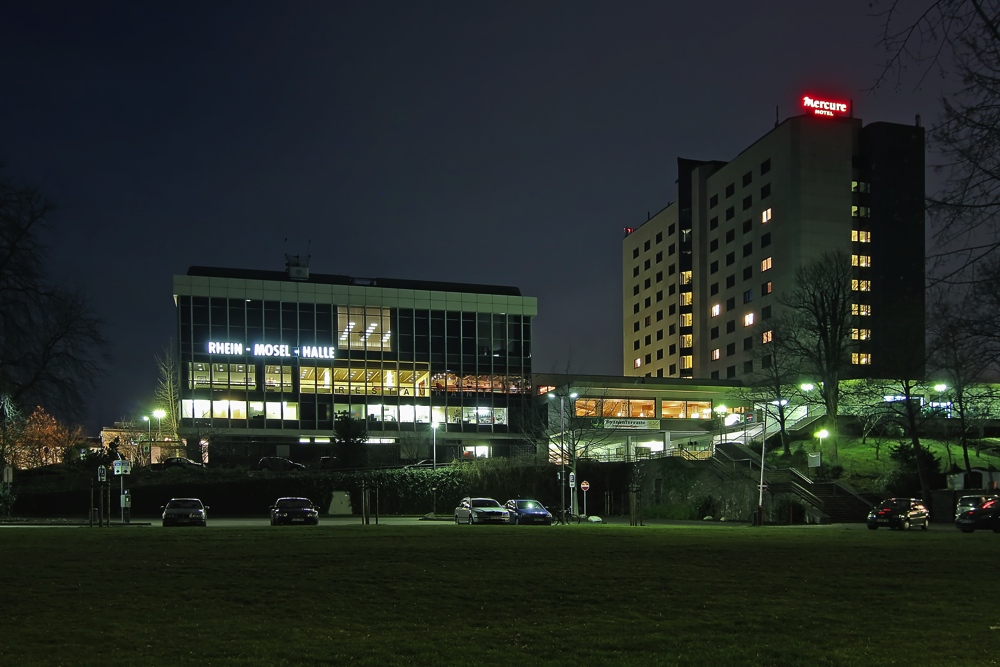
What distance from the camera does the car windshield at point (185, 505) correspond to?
43719 millimetres

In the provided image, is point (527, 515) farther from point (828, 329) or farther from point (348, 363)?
point (348, 363)

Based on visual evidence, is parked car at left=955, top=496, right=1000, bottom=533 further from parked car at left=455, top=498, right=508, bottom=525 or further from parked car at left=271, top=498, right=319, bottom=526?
parked car at left=271, top=498, right=319, bottom=526

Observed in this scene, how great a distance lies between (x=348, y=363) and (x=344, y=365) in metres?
0.44

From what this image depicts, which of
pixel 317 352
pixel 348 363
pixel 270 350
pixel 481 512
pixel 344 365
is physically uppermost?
pixel 270 350

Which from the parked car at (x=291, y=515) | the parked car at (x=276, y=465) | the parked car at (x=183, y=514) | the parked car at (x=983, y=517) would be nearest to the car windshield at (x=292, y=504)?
the parked car at (x=291, y=515)

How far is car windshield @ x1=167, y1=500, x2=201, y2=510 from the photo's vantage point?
43719mm

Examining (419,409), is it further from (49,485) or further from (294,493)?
(49,485)

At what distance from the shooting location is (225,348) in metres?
90.1

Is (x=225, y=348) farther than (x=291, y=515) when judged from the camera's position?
Yes

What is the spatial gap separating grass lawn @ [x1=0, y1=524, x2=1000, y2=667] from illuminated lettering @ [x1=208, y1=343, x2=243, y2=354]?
7014cm

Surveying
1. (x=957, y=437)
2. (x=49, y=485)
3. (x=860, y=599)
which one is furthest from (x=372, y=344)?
(x=860, y=599)

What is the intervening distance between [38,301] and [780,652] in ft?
114

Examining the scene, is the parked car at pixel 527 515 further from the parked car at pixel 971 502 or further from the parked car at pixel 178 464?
the parked car at pixel 178 464

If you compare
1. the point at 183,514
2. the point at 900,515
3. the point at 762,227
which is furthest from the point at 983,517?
the point at 762,227
